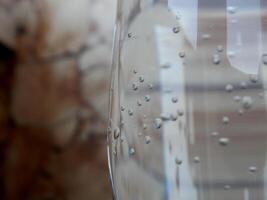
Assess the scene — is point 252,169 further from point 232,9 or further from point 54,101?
point 54,101

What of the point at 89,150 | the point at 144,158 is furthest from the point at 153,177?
the point at 89,150

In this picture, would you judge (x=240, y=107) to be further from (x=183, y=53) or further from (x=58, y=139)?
(x=58, y=139)

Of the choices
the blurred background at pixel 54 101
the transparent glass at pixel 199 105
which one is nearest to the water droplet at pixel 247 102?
the transparent glass at pixel 199 105

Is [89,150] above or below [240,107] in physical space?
below

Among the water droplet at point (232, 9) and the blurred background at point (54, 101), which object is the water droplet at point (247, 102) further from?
the blurred background at point (54, 101)

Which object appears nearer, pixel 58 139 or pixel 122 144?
pixel 122 144

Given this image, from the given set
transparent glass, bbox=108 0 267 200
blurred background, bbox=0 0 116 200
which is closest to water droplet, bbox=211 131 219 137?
transparent glass, bbox=108 0 267 200
